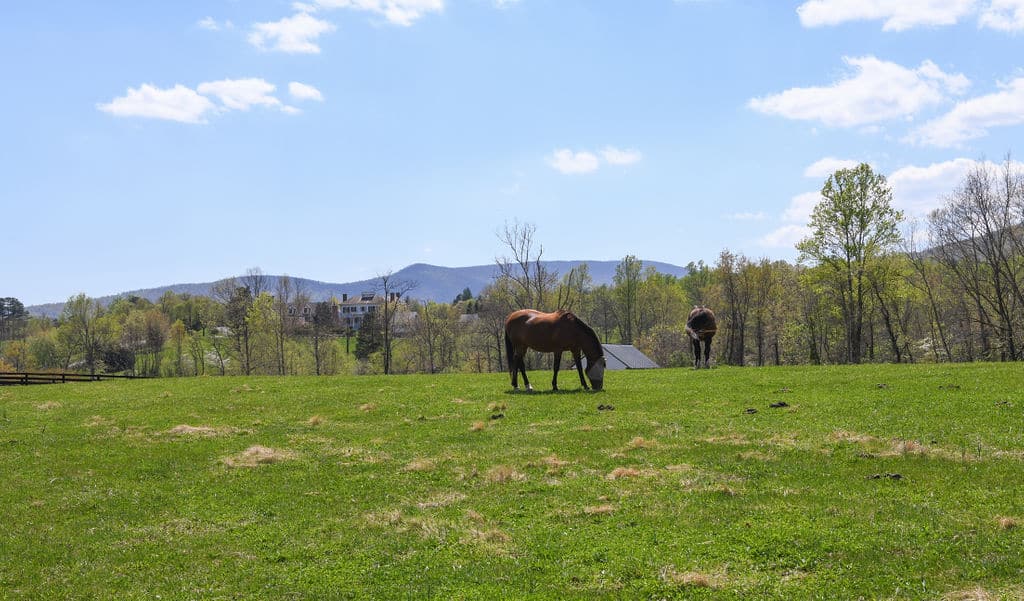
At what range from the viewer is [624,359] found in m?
48.9

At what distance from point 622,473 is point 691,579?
5.10 meters

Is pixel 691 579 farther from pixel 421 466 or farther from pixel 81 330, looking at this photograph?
pixel 81 330

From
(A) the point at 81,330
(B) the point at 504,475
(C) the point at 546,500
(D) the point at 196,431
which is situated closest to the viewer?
(C) the point at 546,500

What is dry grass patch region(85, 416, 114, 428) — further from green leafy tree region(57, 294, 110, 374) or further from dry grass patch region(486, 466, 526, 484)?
green leafy tree region(57, 294, 110, 374)

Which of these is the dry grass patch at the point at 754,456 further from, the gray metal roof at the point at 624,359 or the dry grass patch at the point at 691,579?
the gray metal roof at the point at 624,359

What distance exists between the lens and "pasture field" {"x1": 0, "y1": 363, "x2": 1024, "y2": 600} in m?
7.80

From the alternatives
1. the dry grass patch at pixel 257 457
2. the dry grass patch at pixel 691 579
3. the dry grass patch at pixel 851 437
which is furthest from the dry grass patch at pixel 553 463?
the dry grass patch at pixel 257 457

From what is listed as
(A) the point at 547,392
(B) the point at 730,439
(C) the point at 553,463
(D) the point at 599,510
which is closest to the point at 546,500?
(D) the point at 599,510

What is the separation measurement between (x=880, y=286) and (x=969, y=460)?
143 feet

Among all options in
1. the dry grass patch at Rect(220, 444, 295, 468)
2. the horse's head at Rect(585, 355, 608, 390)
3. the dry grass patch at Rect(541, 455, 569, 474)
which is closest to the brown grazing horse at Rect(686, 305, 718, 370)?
the horse's head at Rect(585, 355, 608, 390)

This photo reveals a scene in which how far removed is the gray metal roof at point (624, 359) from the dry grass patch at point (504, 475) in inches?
1311

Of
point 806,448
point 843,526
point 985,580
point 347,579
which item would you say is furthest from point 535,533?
point 806,448

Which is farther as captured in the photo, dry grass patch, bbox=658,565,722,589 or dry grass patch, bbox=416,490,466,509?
dry grass patch, bbox=416,490,466,509

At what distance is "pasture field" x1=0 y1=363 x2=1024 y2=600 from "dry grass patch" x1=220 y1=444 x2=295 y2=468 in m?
0.08
